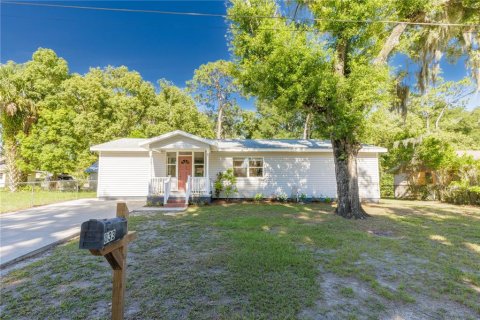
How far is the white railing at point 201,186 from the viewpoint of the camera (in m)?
12.0

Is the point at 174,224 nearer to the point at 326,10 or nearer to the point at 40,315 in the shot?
the point at 40,315

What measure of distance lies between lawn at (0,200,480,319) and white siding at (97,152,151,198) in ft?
27.8

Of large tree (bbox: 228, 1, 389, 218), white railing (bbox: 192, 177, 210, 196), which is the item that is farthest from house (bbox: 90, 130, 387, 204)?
large tree (bbox: 228, 1, 389, 218)

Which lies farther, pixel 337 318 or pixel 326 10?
pixel 326 10

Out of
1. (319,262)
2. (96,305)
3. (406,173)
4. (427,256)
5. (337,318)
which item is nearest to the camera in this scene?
(337,318)

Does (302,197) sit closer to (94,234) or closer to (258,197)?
(258,197)

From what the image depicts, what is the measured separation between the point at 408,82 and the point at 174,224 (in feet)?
39.3

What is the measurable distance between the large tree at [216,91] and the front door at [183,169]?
40.9ft

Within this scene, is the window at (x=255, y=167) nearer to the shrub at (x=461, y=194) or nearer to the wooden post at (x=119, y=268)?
the shrub at (x=461, y=194)

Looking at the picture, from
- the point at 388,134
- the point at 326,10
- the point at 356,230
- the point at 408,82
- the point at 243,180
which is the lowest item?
the point at 356,230

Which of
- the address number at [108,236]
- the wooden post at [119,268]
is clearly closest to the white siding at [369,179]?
the wooden post at [119,268]

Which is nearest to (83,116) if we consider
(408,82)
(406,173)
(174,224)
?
(174,224)

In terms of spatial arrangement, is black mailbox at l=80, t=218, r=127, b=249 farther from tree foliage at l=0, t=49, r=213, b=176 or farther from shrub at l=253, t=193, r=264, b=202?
tree foliage at l=0, t=49, r=213, b=176

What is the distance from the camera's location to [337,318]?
100 inches
